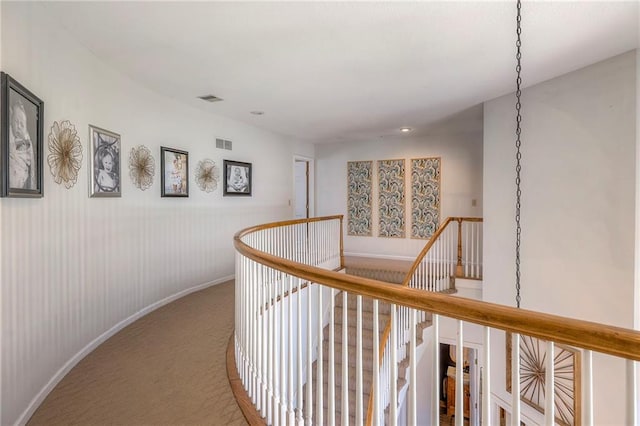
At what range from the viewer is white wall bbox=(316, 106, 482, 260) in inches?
248

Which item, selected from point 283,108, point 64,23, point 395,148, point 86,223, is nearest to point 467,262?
point 395,148

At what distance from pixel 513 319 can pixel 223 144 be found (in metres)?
4.92

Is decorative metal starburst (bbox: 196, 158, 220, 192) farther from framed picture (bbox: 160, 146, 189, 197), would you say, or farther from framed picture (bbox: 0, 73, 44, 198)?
framed picture (bbox: 0, 73, 44, 198)

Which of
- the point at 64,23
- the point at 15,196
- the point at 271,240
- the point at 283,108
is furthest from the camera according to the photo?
the point at 283,108

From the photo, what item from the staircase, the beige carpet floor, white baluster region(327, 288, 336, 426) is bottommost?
the staircase

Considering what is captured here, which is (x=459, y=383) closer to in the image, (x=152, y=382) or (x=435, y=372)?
(x=435, y=372)

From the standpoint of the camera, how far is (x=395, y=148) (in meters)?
7.03

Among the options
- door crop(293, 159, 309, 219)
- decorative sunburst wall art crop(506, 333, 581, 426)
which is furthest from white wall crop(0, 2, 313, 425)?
decorative sunburst wall art crop(506, 333, 581, 426)

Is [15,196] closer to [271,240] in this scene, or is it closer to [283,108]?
[271,240]

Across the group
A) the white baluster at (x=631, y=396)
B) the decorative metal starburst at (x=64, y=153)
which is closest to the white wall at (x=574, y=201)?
the white baluster at (x=631, y=396)

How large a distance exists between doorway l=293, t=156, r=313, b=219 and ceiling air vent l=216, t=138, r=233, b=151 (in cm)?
228

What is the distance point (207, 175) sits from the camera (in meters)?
4.77

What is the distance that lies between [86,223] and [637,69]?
5.04 meters

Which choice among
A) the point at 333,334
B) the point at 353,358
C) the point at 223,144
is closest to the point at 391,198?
the point at 353,358
